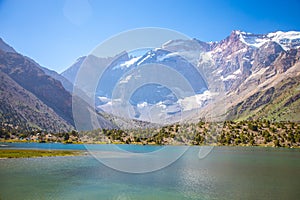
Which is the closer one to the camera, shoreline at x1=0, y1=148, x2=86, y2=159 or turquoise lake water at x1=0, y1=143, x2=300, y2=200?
turquoise lake water at x1=0, y1=143, x2=300, y2=200

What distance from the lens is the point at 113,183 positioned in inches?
1975

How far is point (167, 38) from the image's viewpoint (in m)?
50.6

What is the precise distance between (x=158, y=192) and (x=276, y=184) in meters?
22.5

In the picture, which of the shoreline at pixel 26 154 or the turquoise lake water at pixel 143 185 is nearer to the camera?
the turquoise lake water at pixel 143 185

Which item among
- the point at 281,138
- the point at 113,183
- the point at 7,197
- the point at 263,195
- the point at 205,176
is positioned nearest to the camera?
the point at 7,197

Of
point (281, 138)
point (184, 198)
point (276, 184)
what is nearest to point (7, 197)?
point (184, 198)

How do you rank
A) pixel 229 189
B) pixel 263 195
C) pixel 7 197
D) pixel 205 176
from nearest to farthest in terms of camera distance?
pixel 7 197 → pixel 263 195 → pixel 229 189 → pixel 205 176

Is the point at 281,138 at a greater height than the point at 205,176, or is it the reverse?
the point at 281,138

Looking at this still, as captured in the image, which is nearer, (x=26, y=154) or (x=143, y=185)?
→ (x=143, y=185)

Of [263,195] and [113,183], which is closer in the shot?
[263,195]

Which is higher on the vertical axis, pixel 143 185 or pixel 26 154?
pixel 26 154

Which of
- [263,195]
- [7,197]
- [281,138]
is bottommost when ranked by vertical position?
[7,197]

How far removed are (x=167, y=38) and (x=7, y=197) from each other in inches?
1361

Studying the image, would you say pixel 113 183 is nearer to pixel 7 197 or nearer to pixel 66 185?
pixel 66 185
